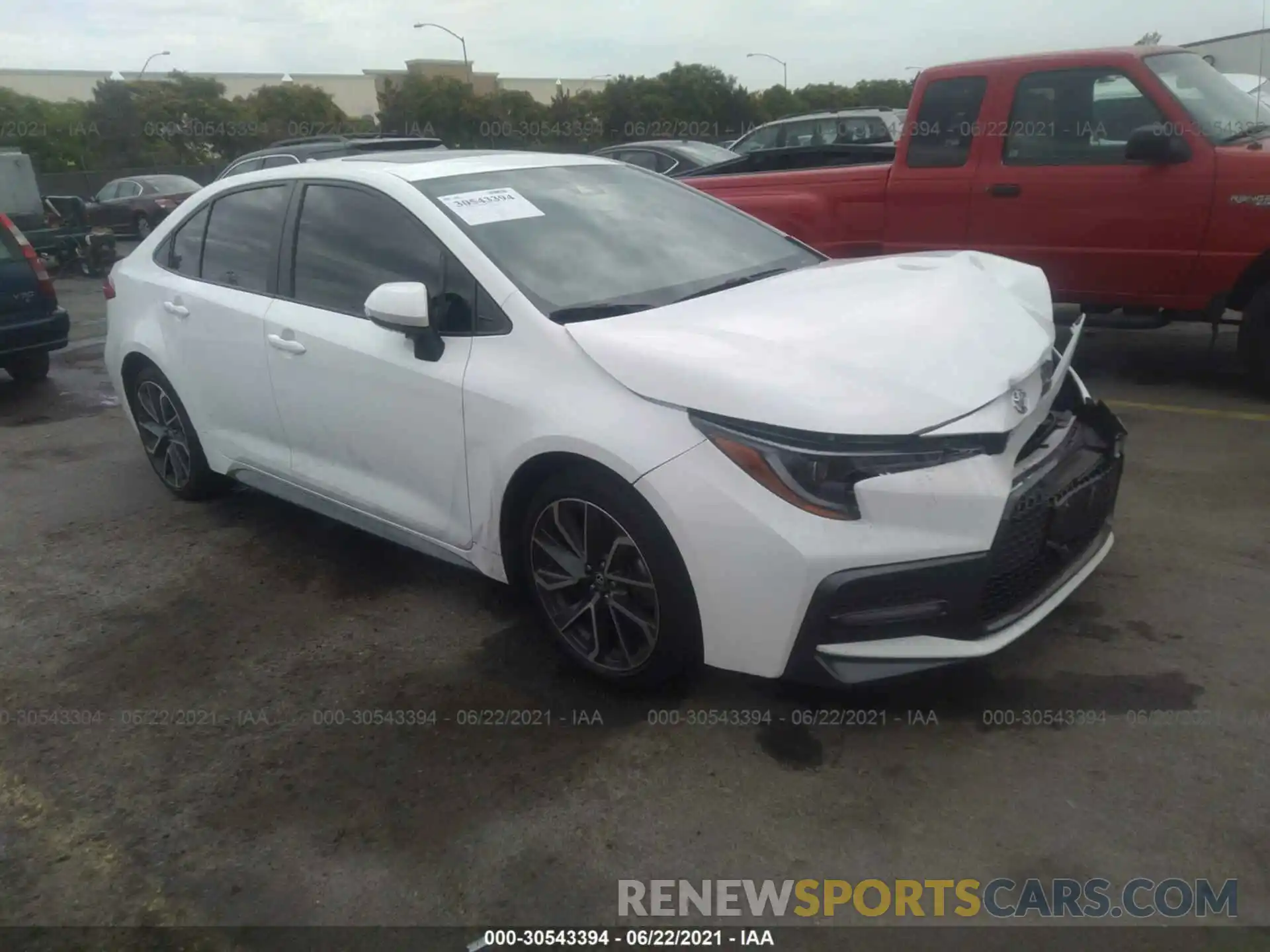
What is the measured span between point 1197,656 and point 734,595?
1.63 meters

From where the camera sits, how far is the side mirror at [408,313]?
3.43 meters

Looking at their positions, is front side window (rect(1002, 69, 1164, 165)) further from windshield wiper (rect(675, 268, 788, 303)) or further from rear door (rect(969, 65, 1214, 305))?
windshield wiper (rect(675, 268, 788, 303))

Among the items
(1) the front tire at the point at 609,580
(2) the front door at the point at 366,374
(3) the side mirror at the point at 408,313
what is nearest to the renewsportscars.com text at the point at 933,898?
(1) the front tire at the point at 609,580

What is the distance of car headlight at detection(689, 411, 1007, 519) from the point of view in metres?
2.76

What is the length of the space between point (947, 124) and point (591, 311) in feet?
14.4

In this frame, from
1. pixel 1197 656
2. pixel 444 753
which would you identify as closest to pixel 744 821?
pixel 444 753

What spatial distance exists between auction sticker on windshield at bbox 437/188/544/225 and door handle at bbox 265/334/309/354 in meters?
0.83

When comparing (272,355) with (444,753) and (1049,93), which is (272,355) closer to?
(444,753)

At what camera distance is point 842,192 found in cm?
702

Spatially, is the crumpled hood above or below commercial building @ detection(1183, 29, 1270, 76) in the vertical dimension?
below

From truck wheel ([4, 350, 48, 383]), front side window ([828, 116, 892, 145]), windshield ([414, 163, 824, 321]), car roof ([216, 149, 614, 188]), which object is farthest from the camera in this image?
front side window ([828, 116, 892, 145])

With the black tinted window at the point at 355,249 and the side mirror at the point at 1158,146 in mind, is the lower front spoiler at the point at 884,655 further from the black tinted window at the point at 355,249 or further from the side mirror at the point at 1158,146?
the side mirror at the point at 1158,146

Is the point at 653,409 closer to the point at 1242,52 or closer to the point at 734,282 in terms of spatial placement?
the point at 734,282

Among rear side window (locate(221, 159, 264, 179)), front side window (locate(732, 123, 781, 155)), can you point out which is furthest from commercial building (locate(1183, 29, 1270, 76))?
rear side window (locate(221, 159, 264, 179))
